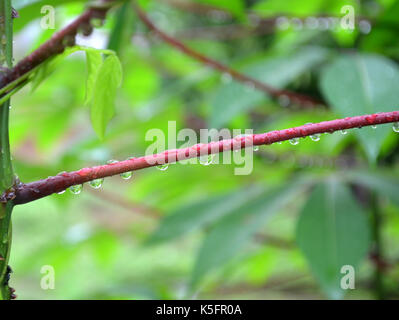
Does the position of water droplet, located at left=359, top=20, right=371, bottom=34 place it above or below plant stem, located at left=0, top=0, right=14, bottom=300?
above

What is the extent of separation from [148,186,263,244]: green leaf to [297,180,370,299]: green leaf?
81 millimetres

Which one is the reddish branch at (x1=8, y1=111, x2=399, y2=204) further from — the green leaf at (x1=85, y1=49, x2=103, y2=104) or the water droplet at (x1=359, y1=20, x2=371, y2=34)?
the water droplet at (x1=359, y1=20, x2=371, y2=34)

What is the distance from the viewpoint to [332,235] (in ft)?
1.31

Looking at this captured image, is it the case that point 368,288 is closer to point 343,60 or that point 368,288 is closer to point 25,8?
point 343,60

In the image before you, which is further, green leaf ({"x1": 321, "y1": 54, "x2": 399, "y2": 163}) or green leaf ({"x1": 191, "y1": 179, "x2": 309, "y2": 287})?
green leaf ({"x1": 191, "y1": 179, "x2": 309, "y2": 287})

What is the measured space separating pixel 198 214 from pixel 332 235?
0.50ft

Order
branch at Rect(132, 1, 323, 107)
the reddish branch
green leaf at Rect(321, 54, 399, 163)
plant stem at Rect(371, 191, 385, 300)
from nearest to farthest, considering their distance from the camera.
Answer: the reddish branch, green leaf at Rect(321, 54, 399, 163), branch at Rect(132, 1, 323, 107), plant stem at Rect(371, 191, 385, 300)

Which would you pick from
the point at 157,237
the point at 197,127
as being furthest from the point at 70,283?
the point at 157,237

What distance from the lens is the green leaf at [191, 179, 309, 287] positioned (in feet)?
1.40

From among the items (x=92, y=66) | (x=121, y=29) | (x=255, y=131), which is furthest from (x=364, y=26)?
(x=92, y=66)

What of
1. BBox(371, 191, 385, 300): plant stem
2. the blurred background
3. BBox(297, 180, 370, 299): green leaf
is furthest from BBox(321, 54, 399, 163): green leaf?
BBox(371, 191, 385, 300): plant stem

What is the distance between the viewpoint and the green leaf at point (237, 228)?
427 millimetres

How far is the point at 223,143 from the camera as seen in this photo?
0.47ft

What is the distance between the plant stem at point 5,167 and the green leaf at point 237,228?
0.27 meters
